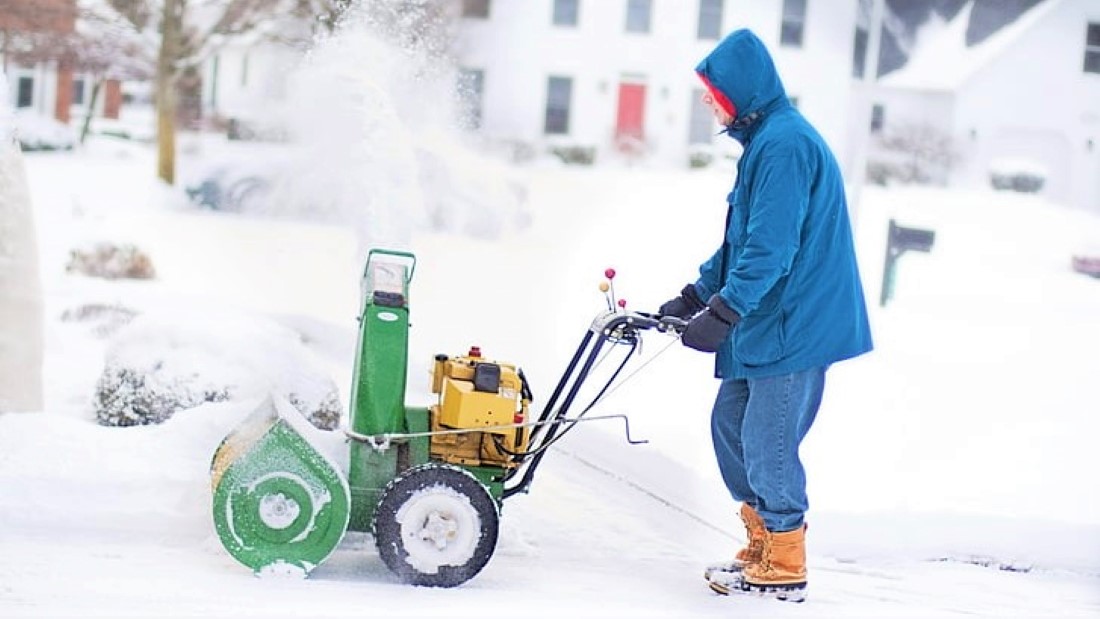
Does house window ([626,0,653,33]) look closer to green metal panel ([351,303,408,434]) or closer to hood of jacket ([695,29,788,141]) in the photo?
hood of jacket ([695,29,788,141])

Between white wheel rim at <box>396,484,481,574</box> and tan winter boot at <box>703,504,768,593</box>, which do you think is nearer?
white wheel rim at <box>396,484,481,574</box>

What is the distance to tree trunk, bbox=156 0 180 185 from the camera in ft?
14.3

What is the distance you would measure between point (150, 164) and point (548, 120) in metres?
1.30

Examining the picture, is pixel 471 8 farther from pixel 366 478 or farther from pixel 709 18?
pixel 366 478

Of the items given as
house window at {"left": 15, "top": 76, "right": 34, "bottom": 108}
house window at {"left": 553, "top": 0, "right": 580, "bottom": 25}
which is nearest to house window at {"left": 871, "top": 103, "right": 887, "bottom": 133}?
house window at {"left": 553, "top": 0, "right": 580, "bottom": 25}

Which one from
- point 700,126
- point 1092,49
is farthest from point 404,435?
point 1092,49

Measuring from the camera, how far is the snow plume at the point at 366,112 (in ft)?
14.1

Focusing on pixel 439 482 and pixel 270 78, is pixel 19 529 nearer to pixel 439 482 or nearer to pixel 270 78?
pixel 439 482

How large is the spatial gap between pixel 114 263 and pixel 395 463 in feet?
4.89

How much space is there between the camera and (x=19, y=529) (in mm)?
3680

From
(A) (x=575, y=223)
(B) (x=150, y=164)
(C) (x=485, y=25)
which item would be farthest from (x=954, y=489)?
(B) (x=150, y=164)

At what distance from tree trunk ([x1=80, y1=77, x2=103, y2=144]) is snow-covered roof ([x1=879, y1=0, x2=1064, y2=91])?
2.54m

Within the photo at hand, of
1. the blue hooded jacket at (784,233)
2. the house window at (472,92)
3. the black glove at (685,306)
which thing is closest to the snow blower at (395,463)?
the black glove at (685,306)

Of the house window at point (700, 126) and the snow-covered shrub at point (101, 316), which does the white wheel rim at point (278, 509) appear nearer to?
the snow-covered shrub at point (101, 316)
